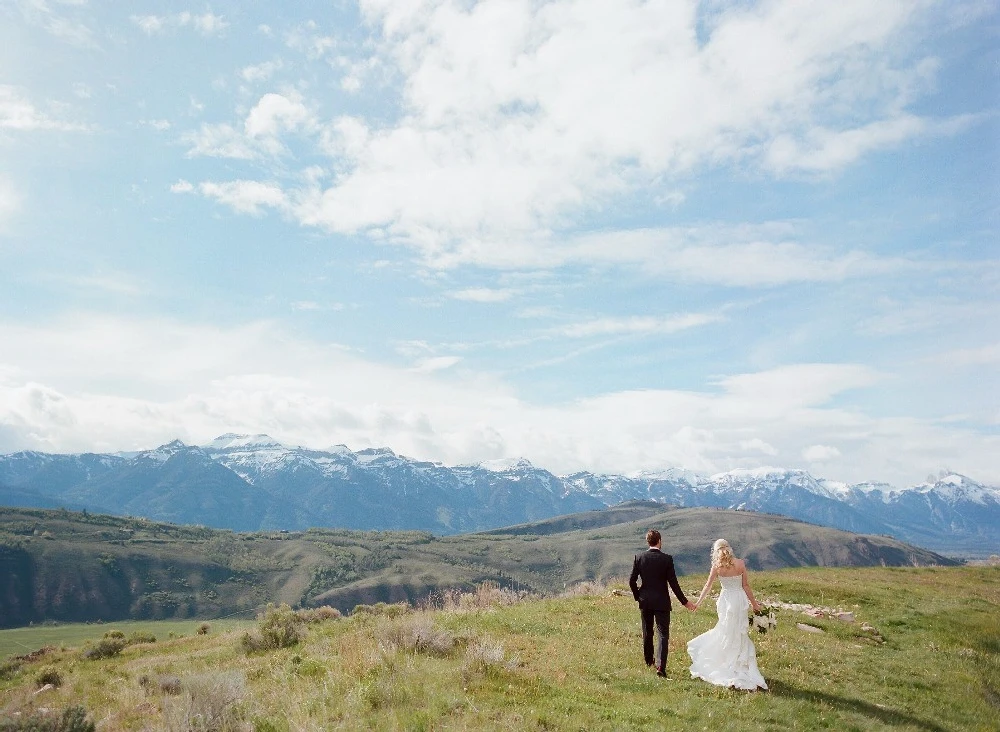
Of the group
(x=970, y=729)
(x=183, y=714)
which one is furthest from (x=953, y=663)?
(x=183, y=714)

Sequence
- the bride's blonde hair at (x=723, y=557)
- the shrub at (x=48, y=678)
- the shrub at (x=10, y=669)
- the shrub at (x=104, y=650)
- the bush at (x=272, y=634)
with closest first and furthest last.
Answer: the bride's blonde hair at (x=723, y=557), the bush at (x=272, y=634), the shrub at (x=48, y=678), the shrub at (x=10, y=669), the shrub at (x=104, y=650)

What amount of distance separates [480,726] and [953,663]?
18.0 metres

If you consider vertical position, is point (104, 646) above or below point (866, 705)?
below

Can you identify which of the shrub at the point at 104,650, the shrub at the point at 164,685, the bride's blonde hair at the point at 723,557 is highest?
the bride's blonde hair at the point at 723,557

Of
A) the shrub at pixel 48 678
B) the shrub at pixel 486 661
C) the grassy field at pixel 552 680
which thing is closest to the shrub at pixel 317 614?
the grassy field at pixel 552 680

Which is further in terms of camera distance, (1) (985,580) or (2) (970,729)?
(1) (985,580)

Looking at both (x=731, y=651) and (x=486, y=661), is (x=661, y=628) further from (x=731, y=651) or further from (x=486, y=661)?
(x=486, y=661)

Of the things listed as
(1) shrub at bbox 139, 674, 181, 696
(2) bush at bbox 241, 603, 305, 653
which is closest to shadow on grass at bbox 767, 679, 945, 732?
(1) shrub at bbox 139, 674, 181, 696

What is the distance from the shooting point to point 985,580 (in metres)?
39.8

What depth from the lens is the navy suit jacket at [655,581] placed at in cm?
1500

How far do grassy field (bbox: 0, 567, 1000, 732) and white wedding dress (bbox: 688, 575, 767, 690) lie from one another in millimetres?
446

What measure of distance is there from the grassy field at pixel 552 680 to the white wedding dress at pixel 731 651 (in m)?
0.45

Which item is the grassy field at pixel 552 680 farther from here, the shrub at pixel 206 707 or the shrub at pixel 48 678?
the shrub at pixel 48 678

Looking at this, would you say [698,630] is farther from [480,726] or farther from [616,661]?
[480,726]
